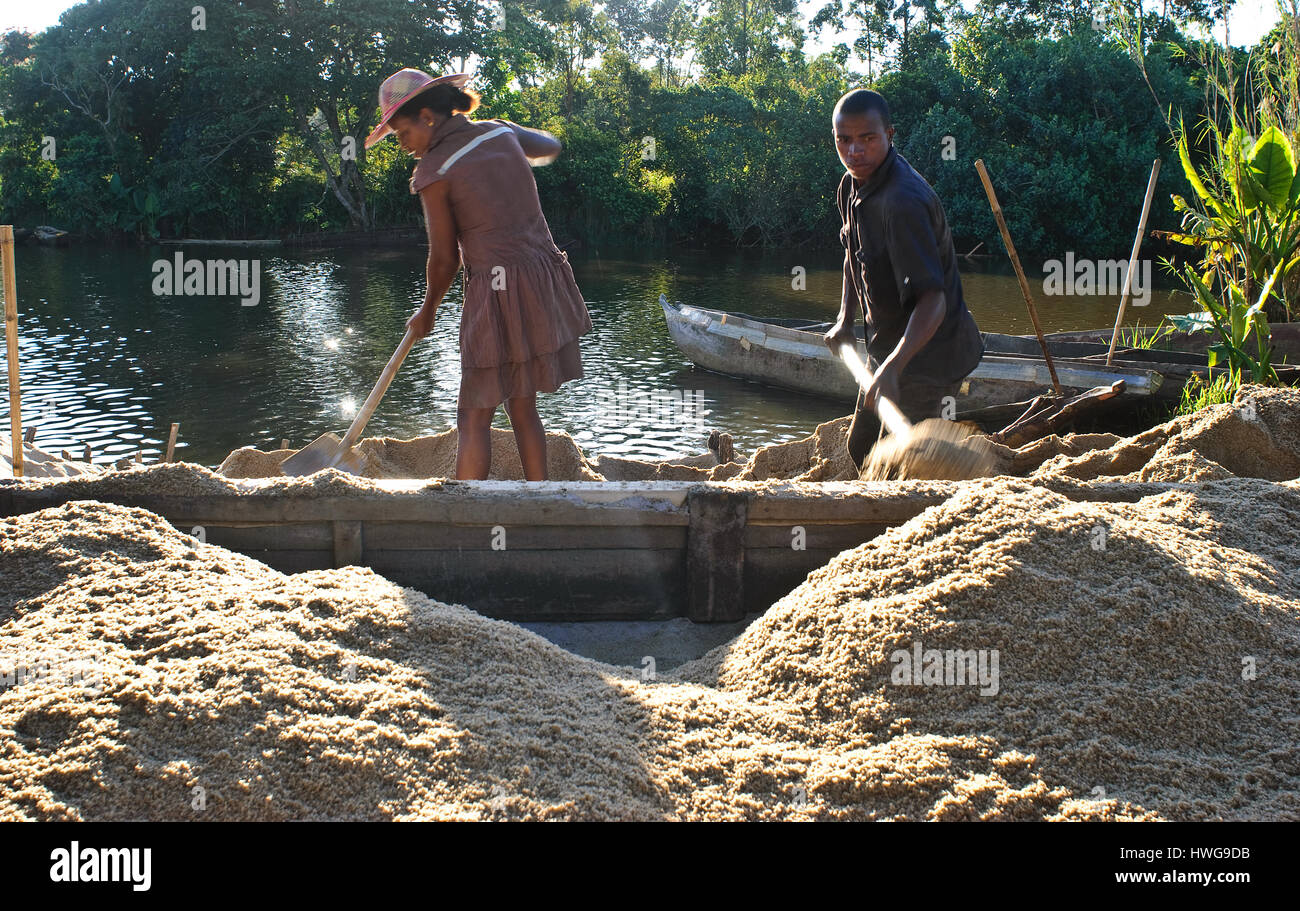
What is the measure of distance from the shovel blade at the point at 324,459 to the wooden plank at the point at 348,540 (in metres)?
1.64

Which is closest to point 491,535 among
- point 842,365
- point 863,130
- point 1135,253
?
point 863,130

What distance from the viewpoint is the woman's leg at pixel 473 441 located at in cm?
369

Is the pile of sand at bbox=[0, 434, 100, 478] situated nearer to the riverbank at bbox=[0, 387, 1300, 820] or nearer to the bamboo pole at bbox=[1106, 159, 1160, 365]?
the riverbank at bbox=[0, 387, 1300, 820]

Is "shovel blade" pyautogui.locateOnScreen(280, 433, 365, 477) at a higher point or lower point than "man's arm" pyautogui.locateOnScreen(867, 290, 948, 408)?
→ lower

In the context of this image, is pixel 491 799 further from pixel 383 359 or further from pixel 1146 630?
pixel 383 359

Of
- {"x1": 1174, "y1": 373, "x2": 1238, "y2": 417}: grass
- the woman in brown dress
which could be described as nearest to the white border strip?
the woman in brown dress

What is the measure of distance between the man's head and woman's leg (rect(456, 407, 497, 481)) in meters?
1.52

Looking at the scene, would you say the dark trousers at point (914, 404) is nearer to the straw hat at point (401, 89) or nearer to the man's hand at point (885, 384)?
the man's hand at point (885, 384)

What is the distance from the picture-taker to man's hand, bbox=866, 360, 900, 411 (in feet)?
10.8

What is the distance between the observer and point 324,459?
4.66 m

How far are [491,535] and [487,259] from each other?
1.11m

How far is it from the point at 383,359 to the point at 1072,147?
16.8 metres

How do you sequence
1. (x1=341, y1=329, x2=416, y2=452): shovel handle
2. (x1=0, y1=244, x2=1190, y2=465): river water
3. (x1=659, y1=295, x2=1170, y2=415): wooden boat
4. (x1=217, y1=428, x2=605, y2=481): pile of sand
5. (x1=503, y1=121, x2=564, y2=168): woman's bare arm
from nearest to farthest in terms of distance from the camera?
(x1=503, y1=121, x2=564, y2=168): woman's bare arm < (x1=341, y1=329, x2=416, y2=452): shovel handle < (x1=217, y1=428, x2=605, y2=481): pile of sand < (x1=659, y1=295, x2=1170, y2=415): wooden boat < (x1=0, y1=244, x2=1190, y2=465): river water

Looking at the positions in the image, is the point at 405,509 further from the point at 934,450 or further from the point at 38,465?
the point at 38,465
